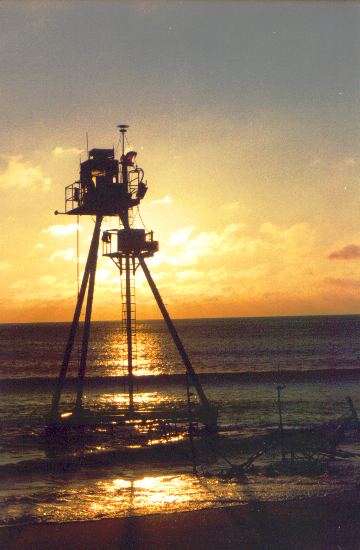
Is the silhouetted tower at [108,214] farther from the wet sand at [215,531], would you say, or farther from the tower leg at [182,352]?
the wet sand at [215,531]

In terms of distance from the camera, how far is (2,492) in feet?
44.7

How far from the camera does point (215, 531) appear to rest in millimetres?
9547

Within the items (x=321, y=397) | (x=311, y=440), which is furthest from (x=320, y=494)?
(x=321, y=397)

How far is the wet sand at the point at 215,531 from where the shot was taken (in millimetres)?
8980

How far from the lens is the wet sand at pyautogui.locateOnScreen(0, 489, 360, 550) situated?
8980 millimetres

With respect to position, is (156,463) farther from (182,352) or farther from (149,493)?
(182,352)

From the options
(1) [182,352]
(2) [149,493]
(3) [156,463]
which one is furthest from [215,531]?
(1) [182,352]

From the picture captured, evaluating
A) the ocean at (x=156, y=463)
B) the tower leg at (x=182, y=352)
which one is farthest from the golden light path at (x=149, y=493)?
the tower leg at (x=182, y=352)

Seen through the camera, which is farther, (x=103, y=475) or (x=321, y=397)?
(x=321, y=397)

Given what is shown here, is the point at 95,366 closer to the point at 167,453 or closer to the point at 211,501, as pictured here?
the point at 167,453

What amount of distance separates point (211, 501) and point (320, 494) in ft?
8.78

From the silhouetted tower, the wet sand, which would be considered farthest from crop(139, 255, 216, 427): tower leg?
the wet sand

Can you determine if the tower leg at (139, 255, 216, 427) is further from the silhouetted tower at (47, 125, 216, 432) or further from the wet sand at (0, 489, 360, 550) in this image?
the wet sand at (0, 489, 360, 550)

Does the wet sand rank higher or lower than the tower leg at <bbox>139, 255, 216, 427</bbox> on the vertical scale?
lower
